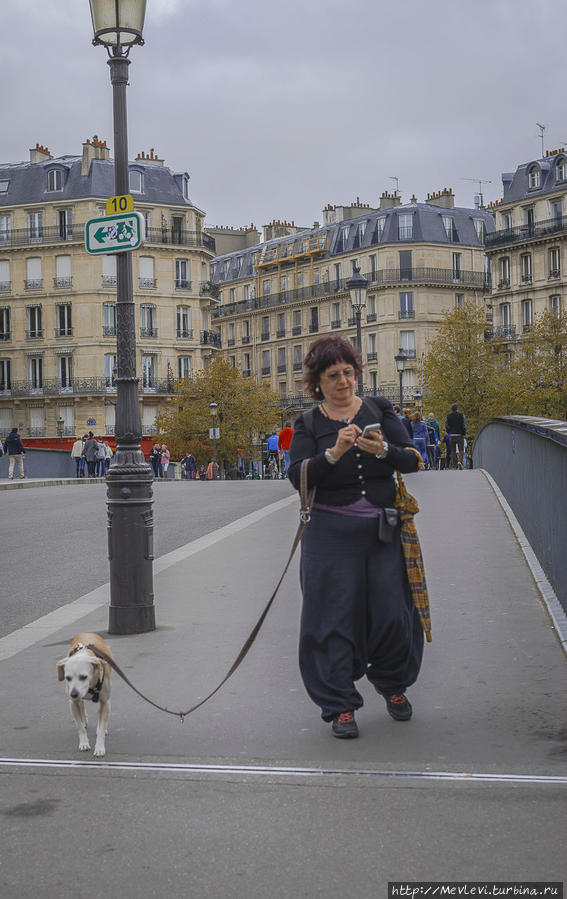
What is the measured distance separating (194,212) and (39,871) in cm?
7672

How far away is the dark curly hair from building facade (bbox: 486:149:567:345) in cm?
7180

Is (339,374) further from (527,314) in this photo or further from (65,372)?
(527,314)

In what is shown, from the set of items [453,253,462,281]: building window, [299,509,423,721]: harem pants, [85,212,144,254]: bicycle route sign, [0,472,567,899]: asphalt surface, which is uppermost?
[453,253,462,281]: building window

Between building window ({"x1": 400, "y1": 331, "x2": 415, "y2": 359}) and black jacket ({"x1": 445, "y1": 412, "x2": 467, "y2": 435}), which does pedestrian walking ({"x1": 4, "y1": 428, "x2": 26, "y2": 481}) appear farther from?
building window ({"x1": 400, "y1": 331, "x2": 415, "y2": 359})

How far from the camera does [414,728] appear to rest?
546 centimetres

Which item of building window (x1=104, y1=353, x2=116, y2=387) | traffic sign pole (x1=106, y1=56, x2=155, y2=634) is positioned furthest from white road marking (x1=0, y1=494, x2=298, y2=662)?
building window (x1=104, y1=353, x2=116, y2=387)

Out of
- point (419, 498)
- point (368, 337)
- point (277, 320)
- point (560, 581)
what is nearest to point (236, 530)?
point (419, 498)

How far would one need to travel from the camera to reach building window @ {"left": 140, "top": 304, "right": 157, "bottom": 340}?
76000 millimetres

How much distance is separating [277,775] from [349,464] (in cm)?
138

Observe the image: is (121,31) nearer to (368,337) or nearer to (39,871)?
(39,871)

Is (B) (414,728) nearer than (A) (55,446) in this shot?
Yes

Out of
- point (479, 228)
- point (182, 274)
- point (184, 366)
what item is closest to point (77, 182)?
point (182, 274)

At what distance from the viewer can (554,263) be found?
7656 cm

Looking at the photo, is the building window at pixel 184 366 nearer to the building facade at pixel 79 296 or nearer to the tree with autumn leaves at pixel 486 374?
the building facade at pixel 79 296
